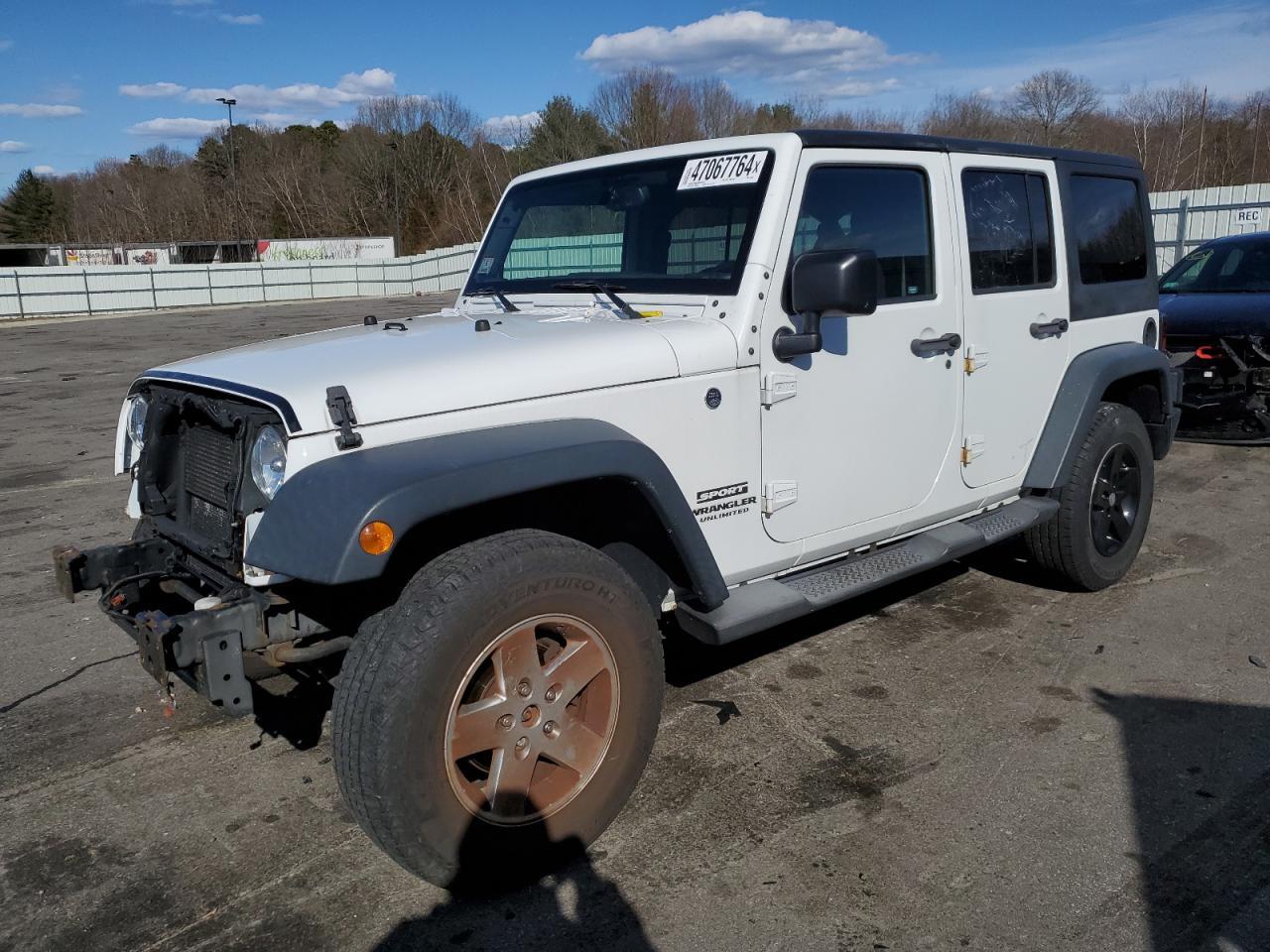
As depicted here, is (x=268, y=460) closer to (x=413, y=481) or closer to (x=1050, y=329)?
(x=413, y=481)

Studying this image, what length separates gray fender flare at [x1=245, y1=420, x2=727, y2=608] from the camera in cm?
236

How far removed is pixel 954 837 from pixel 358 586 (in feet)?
6.36

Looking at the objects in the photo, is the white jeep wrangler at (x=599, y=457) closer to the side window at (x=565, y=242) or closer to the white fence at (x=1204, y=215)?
the side window at (x=565, y=242)

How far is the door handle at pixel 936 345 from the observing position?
12.8 ft

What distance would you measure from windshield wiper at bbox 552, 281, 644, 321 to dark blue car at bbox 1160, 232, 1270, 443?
6.06 m

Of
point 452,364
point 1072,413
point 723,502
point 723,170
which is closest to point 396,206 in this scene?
point 1072,413

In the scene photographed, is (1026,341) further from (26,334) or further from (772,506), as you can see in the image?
(26,334)

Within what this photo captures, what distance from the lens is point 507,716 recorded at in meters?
2.73

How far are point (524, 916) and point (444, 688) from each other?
71cm

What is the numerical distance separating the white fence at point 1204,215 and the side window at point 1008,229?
17.6 metres

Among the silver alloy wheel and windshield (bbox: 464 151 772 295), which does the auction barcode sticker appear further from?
the silver alloy wheel

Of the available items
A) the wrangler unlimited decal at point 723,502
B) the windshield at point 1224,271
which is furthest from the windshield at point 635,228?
the windshield at point 1224,271

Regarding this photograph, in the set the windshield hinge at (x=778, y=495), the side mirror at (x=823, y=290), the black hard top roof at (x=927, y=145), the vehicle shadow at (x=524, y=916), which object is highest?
the black hard top roof at (x=927, y=145)

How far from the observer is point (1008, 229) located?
4.45m
